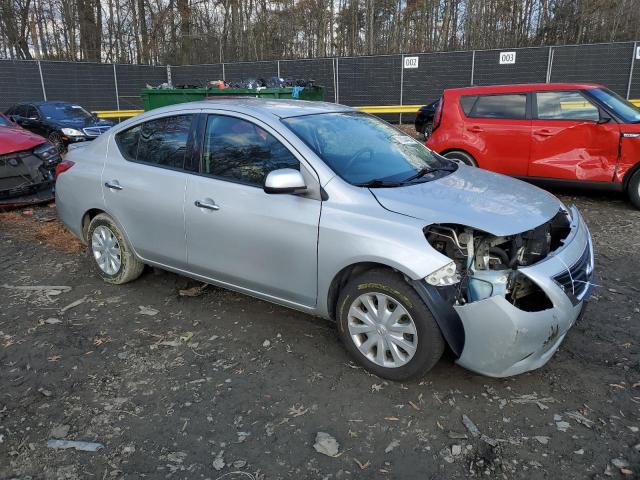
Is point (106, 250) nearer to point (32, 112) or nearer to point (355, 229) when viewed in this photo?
point (355, 229)

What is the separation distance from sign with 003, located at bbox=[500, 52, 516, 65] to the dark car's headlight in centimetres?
1506

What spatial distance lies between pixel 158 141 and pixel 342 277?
2.06 metres

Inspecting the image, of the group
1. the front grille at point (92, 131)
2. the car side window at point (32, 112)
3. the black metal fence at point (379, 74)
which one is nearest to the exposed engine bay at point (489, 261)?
the front grille at point (92, 131)

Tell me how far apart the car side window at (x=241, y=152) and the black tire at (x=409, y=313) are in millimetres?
918

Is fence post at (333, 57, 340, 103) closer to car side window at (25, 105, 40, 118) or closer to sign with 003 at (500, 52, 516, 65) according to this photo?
sign with 003 at (500, 52, 516, 65)

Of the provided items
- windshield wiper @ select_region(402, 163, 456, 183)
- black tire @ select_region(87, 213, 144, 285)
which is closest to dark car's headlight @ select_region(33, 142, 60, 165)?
black tire @ select_region(87, 213, 144, 285)

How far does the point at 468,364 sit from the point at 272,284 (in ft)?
4.56

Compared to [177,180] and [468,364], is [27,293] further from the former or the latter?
[468,364]

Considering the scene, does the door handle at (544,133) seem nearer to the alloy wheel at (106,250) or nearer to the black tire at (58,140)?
the alloy wheel at (106,250)

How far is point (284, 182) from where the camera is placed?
3148mm

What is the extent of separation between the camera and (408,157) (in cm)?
394

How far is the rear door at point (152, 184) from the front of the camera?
13.0 feet

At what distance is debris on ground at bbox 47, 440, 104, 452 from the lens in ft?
8.75

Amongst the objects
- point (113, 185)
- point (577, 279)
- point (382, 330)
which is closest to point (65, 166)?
point (113, 185)
